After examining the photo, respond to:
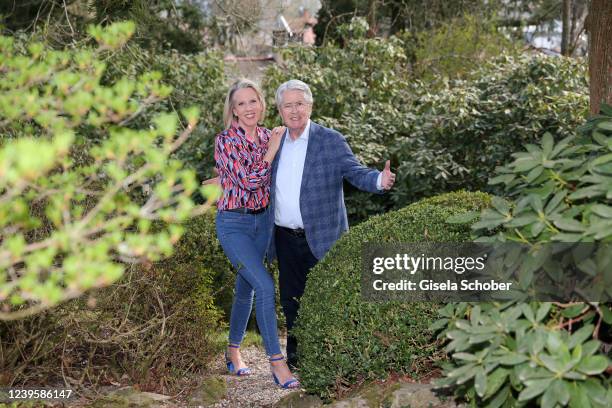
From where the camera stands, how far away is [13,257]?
1.97 meters

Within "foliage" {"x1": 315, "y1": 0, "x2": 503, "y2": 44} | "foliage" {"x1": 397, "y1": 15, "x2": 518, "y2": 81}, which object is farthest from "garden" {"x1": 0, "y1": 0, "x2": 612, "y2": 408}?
"foliage" {"x1": 315, "y1": 0, "x2": 503, "y2": 44}

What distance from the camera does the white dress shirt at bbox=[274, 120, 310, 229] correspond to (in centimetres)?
521

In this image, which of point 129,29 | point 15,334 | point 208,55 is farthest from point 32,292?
point 208,55

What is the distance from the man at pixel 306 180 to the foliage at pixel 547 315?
2163 mm

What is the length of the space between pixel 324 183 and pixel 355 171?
221 millimetres

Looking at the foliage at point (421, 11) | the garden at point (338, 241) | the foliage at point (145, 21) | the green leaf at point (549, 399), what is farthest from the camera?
the foliage at point (421, 11)

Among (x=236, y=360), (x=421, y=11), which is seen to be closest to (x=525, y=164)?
(x=236, y=360)

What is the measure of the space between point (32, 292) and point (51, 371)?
123 inches

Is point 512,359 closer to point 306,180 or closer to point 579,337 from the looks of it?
point 579,337

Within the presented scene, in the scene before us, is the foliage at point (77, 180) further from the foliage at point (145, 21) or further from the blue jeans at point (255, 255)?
the foliage at point (145, 21)

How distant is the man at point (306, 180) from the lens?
5164 millimetres

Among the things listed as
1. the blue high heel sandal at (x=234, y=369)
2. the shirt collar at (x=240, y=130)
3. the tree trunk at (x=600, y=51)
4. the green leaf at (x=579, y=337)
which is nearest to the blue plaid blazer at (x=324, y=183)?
the shirt collar at (x=240, y=130)

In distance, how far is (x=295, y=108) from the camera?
523 cm

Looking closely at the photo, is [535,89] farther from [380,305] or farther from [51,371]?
[51,371]
